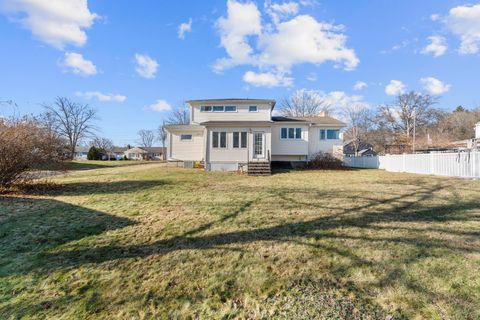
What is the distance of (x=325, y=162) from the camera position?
21453 mm

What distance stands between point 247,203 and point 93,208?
14.2 feet

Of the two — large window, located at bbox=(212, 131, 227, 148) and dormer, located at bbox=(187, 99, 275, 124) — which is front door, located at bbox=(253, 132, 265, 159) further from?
dormer, located at bbox=(187, 99, 275, 124)

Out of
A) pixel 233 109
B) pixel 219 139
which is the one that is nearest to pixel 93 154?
pixel 233 109

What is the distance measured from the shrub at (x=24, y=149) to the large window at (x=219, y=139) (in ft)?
33.4

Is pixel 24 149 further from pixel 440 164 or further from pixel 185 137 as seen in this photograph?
pixel 440 164

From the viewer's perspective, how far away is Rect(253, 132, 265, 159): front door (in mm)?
19125

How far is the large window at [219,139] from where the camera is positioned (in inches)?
750

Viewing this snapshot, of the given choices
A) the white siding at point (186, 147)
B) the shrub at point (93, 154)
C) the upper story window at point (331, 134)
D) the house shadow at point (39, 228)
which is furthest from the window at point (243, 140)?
the shrub at point (93, 154)

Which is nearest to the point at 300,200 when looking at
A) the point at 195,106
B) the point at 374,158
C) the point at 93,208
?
the point at 93,208

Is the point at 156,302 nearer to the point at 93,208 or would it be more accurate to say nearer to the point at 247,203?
the point at 247,203

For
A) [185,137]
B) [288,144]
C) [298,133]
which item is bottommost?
[288,144]

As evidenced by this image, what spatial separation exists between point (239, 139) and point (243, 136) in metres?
0.37

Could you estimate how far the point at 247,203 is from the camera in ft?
24.8

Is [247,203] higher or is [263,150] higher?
[263,150]
